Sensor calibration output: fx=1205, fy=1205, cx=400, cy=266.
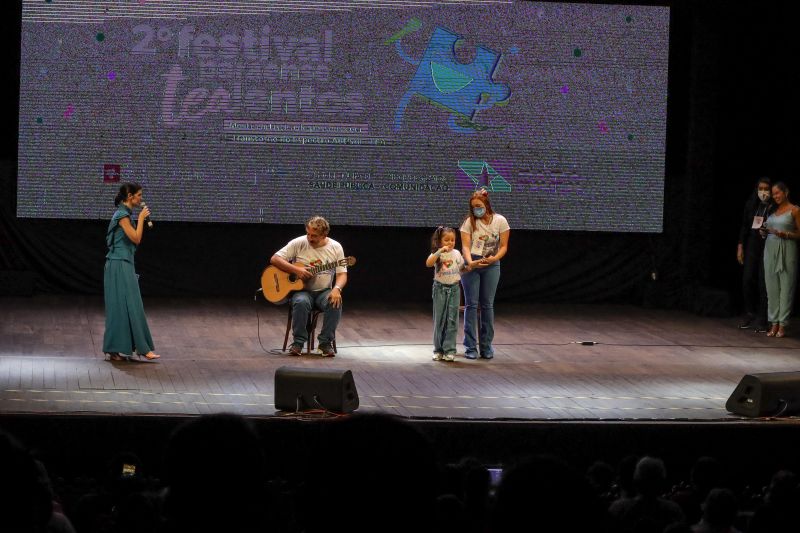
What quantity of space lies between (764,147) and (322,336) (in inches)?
219

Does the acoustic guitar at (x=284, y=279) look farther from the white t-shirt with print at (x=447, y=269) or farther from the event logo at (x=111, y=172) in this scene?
the event logo at (x=111, y=172)

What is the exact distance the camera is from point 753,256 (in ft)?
34.8

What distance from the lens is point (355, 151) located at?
1141 cm

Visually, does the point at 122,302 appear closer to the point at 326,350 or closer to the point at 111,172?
the point at 326,350

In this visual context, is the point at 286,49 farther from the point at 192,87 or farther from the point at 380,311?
the point at 380,311

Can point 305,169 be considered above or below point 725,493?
above

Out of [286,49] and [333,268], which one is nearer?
[333,268]

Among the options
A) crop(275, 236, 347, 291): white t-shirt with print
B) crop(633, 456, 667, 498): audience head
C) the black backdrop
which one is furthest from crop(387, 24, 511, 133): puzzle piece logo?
crop(633, 456, 667, 498): audience head

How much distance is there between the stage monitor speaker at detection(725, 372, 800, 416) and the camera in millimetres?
6461

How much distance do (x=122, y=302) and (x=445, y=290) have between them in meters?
2.22

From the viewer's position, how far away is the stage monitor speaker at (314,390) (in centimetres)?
623

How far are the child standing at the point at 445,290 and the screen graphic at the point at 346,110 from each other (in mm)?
3076

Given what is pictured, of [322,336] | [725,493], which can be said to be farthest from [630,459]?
[322,336]

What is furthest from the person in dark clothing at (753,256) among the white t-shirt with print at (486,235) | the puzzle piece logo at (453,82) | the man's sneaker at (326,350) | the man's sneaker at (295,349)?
the man's sneaker at (295,349)
